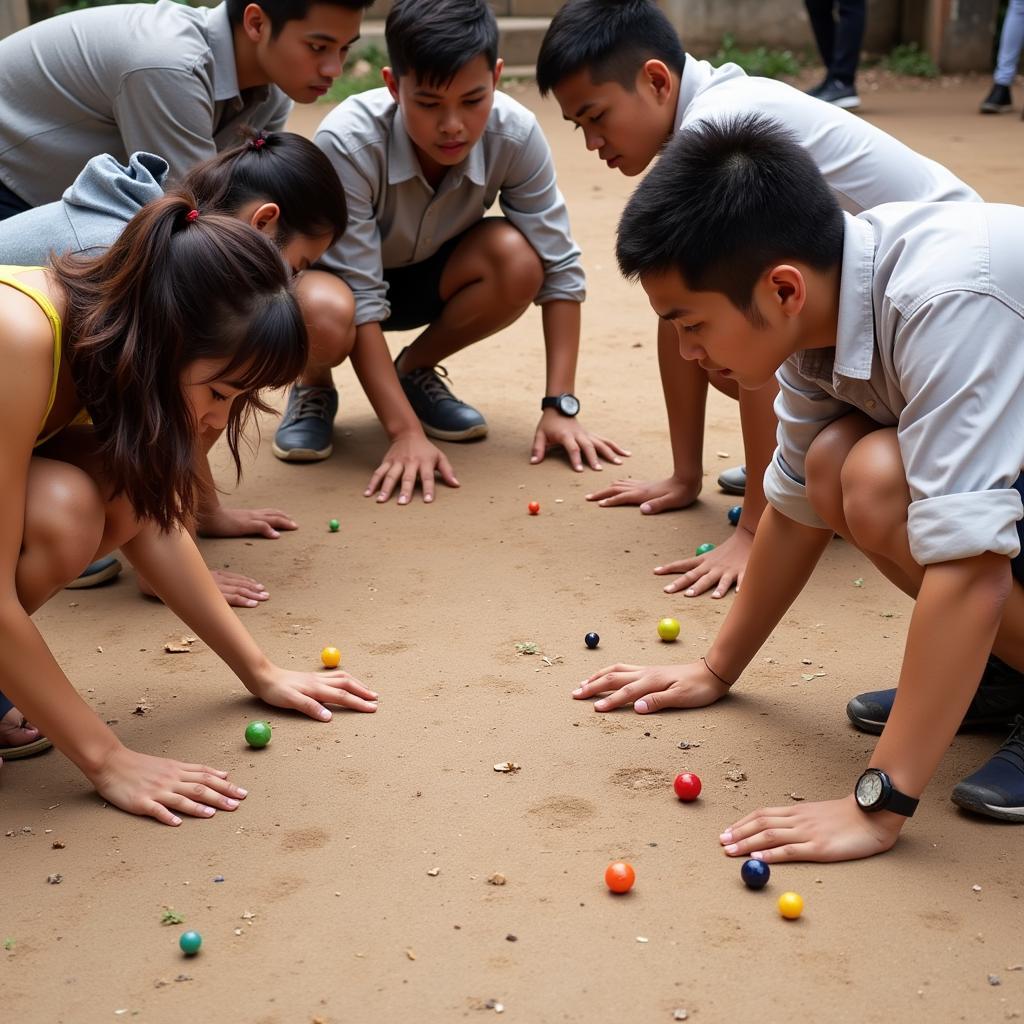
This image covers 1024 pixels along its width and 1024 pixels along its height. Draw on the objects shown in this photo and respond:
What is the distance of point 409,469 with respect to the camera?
13.1 feet

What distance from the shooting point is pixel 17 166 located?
12.1 ft

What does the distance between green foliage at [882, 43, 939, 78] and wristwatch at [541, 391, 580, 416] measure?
812 cm

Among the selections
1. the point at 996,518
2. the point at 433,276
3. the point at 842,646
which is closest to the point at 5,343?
the point at 996,518

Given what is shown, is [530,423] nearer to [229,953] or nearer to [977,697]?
[977,697]

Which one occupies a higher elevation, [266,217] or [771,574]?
[266,217]

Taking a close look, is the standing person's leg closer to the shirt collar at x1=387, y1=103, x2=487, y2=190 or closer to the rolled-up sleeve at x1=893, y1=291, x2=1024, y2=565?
the shirt collar at x1=387, y1=103, x2=487, y2=190

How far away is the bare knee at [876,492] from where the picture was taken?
2.27 m

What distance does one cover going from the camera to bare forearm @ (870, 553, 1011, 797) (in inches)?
82.7

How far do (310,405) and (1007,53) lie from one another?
22.7 ft

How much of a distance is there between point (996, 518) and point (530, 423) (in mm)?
2632

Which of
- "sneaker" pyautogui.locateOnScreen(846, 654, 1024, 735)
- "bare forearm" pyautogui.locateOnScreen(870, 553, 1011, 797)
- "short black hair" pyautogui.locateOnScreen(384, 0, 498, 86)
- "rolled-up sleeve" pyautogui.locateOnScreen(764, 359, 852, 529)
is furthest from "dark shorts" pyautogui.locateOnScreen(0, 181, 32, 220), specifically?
"bare forearm" pyautogui.locateOnScreen(870, 553, 1011, 797)

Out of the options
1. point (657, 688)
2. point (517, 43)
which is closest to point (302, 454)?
point (657, 688)

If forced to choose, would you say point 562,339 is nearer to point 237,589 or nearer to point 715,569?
point 715,569

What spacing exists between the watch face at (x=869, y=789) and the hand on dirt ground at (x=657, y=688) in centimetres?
55
